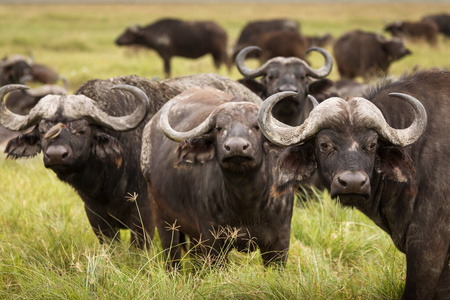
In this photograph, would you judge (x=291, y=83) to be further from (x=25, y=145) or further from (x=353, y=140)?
(x=353, y=140)

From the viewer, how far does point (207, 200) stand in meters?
4.07

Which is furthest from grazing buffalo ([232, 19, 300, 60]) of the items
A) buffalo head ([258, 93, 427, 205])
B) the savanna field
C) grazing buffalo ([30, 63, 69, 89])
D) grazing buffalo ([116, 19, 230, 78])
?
buffalo head ([258, 93, 427, 205])

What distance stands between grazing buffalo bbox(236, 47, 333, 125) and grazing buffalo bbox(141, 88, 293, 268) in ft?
7.61

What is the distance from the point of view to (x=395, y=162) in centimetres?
339

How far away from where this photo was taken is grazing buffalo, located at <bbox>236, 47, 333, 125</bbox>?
6.61 meters

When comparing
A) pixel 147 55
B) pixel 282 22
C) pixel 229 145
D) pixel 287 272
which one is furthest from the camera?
pixel 147 55

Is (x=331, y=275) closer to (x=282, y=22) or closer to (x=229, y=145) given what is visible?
(x=229, y=145)

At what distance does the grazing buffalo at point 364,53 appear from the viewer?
14835 millimetres

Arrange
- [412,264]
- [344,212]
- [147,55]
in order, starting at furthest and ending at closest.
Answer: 1. [147,55]
2. [344,212]
3. [412,264]

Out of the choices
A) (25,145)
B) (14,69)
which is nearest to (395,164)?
(25,145)

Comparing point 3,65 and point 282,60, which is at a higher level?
point 282,60

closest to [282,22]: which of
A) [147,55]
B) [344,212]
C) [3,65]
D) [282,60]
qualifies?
[147,55]

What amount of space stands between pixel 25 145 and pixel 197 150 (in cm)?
166

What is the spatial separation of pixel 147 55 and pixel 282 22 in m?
5.53
